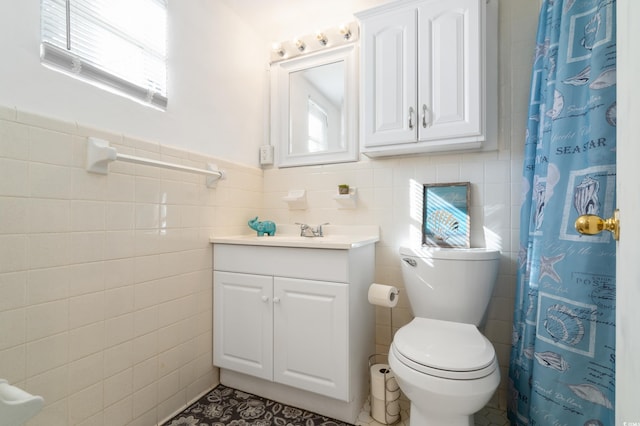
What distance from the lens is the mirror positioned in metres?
2.00

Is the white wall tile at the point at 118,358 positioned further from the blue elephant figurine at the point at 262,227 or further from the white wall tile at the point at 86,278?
the blue elephant figurine at the point at 262,227

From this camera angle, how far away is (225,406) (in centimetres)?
159

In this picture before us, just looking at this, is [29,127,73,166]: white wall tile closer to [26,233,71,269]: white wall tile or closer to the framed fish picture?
[26,233,71,269]: white wall tile

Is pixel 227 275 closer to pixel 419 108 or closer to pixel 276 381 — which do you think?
pixel 276 381

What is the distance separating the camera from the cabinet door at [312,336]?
1.43m

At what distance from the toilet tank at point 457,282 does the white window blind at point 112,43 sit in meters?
1.58

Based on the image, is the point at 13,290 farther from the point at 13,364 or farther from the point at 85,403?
the point at 85,403

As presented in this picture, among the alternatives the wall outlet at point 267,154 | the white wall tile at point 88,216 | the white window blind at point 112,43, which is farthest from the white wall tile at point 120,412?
the wall outlet at point 267,154

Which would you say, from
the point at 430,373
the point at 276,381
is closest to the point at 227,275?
the point at 276,381

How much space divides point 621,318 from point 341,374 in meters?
1.12

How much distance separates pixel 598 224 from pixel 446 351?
2.57ft

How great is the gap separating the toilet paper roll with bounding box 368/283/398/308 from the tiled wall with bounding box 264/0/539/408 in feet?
1.01

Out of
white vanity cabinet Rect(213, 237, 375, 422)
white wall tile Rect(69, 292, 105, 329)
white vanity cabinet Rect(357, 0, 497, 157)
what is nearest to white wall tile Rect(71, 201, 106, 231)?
white wall tile Rect(69, 292, 105, 329)

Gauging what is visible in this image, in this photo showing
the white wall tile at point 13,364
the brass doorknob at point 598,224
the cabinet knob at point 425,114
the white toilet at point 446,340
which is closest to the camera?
the brass doorknob at point 598,224
